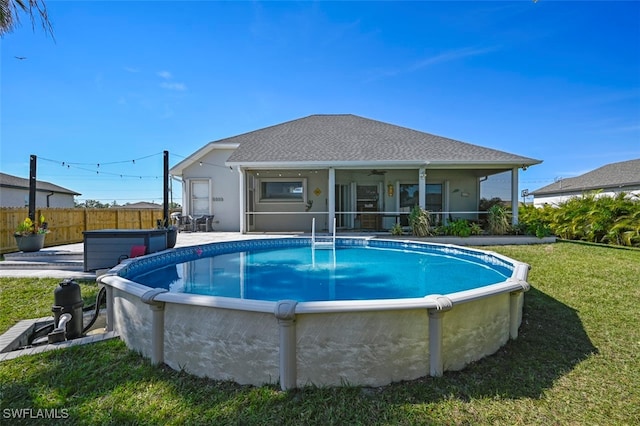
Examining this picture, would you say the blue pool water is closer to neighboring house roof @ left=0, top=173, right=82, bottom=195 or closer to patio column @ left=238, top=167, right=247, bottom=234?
patio column @ left=238, top=167, right=247, bottom=234

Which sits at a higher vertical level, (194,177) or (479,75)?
(479,75)

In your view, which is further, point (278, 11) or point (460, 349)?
point (278, 11)

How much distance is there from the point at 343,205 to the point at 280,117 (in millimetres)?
8990

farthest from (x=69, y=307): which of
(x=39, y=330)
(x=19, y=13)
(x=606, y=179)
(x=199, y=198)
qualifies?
(x=606, y=179)

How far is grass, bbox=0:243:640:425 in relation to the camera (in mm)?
2162

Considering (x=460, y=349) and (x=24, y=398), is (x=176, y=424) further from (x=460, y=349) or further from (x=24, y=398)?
(x=460, y=349)

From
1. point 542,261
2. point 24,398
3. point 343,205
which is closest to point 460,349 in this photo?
point 24,398

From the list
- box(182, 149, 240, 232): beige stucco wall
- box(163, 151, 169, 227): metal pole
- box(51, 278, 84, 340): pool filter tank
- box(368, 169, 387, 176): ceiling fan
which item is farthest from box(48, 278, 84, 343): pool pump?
box(368, 169, 387, 176): ceiling fan

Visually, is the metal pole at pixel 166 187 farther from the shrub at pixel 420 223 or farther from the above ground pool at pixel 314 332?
the shrub at pixel 420 223

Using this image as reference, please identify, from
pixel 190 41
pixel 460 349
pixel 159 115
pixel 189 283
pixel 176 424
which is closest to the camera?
pixel 176 424

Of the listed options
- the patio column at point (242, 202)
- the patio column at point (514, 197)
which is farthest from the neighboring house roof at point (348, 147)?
the patio column at point (242, 202)

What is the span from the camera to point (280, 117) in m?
19.9

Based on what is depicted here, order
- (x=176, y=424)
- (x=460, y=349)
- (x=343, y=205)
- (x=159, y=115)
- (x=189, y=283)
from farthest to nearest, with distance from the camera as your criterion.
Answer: (x=159, y=115) → (x=343, y=205) → (x=189, y=283) → (x=460, y=349) → (x=176, y=424)

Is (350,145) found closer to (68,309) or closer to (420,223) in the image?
(420,223)
